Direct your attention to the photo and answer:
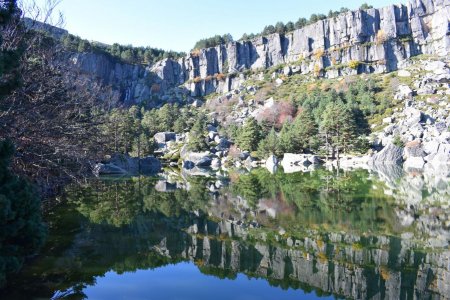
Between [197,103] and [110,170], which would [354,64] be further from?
[110,170]

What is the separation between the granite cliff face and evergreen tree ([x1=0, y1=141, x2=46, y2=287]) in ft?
346

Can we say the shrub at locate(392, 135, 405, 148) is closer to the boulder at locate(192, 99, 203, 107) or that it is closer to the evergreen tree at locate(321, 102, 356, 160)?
the evergreen tree at locate(321, 102, 356, 160)

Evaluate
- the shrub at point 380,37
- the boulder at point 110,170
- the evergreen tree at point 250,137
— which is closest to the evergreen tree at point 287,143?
the evergreen tree at point 250,137

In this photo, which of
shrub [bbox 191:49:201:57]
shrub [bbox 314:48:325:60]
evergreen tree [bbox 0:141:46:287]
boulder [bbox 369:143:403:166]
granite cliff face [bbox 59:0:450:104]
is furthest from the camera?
shrub [bbox 191:49:201:57]

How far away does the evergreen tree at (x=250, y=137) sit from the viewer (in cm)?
7294

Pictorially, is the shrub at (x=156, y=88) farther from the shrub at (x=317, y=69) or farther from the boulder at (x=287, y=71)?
the shrub at (x=317, y=69)

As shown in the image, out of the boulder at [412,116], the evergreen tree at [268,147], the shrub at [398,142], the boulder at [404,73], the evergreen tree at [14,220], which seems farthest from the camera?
the boulder at [404,73]

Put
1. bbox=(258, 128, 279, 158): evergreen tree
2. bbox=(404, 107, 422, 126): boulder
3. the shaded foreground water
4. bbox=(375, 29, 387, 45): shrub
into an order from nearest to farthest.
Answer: the shaded foreground water
bbox=(258, 128, 279, 158): evergreen tree
bbox=(404, 107, 422, 126): boulder
bbox=(375, 29, 387, 45): shrub

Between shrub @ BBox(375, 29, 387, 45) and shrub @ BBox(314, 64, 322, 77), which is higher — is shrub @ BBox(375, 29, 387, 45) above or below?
above

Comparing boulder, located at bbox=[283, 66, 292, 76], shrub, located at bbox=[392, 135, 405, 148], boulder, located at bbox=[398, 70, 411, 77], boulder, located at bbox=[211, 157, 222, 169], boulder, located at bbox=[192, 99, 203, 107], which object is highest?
boulder, located at bbox=[283, 66, 292, 76]

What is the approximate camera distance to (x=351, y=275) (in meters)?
11.5

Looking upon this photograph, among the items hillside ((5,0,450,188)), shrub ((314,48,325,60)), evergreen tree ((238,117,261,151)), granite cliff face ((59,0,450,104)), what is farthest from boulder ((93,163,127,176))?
shrub ((314,48,325,60))

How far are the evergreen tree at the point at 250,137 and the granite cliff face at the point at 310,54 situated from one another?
51372 mm

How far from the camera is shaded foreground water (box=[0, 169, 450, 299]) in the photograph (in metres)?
10.7
